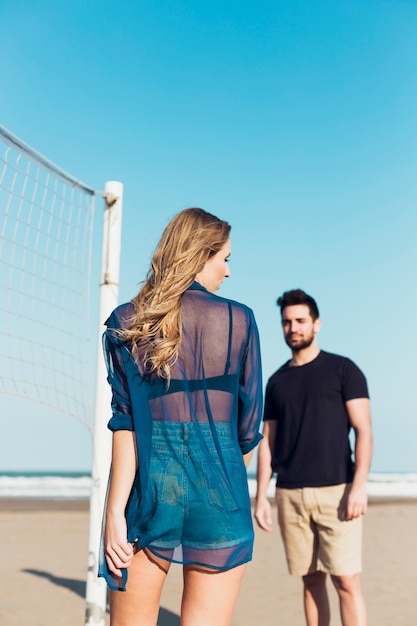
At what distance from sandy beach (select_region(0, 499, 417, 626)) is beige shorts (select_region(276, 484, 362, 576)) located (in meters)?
1.25

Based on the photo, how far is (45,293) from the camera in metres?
4.74

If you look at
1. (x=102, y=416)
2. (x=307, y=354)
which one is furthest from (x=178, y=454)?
(x=102, y=416)

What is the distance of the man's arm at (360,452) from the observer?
3.45 m

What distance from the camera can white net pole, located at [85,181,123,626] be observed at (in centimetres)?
392

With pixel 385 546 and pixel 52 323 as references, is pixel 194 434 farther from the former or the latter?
pixel 385 546

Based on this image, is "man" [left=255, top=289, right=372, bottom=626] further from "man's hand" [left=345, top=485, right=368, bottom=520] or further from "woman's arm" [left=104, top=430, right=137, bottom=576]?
"woman's arm" [left=104, top=430, right=137, bottom=576]

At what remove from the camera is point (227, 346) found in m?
1.87

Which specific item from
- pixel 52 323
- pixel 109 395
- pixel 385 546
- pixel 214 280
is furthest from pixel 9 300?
pixel 385 546

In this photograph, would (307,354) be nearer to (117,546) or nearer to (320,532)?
(320,532)

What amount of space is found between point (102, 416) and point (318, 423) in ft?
4.56

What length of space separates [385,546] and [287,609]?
3614 mm

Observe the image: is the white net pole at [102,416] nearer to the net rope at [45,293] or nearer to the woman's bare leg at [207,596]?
the net rope at [45,293]

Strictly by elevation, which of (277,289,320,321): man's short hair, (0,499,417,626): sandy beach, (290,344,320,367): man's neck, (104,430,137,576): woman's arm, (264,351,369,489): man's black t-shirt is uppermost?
(277,289,320,321): man's short hair

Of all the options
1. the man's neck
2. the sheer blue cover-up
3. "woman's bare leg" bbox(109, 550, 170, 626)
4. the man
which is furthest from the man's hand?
"woman's bare leg" bbox(109, 550, 170, 626)
